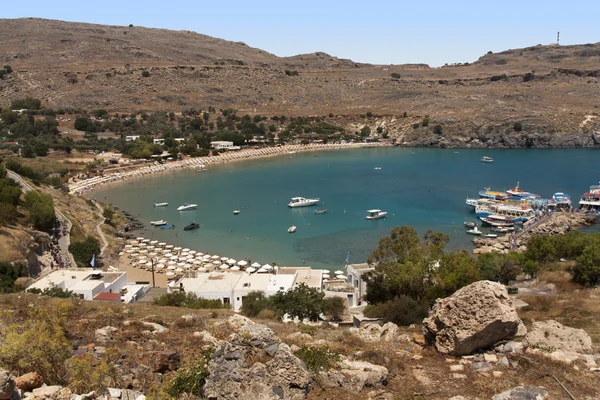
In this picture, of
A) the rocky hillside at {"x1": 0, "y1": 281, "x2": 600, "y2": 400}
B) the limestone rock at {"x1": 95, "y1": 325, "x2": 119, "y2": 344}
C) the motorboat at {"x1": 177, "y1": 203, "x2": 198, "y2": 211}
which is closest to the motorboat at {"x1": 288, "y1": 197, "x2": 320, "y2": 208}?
the motorboat at {"x1": 177, "y1": 203, "x2": 198, "y2": 211}

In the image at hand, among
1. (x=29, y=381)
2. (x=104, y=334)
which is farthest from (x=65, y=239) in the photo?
(x=29, y=381)

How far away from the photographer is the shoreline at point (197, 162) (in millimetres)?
56678

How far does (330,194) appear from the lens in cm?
5519

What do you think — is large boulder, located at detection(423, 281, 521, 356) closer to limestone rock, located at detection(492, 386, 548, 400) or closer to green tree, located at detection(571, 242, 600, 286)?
limestone rock, located at detection(492, 386, 548, 400)

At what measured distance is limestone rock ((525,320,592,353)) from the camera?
9430 mm

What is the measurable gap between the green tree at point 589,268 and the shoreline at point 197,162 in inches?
1735

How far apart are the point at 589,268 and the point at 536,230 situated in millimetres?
20406

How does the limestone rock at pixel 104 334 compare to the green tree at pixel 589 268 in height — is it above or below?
above

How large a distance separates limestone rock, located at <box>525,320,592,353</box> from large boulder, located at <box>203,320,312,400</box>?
16.2 ft

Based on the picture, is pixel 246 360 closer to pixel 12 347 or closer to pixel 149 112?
pixel 12 347

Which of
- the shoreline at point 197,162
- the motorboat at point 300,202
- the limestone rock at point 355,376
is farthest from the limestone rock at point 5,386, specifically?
the shoreline at point 197,162

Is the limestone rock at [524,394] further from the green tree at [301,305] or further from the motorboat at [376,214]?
the motorboat at [376,214]

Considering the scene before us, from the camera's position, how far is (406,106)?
381 feet

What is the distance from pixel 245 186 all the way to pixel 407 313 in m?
46.4
